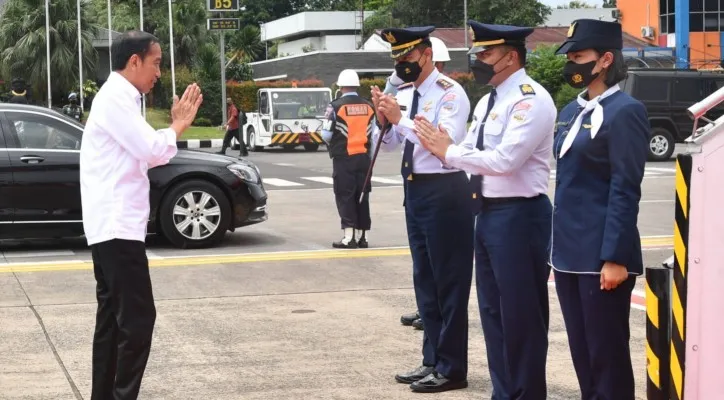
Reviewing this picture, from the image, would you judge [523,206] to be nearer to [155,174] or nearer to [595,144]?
[595,144]

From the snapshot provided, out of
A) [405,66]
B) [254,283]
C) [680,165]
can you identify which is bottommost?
[254,283]

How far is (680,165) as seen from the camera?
4.07 m

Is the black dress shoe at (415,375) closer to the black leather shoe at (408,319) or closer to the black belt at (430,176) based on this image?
the black belt at (430,176)

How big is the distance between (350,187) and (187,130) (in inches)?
1336

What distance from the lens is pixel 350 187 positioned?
12867 mm

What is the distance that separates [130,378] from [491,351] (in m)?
1.77

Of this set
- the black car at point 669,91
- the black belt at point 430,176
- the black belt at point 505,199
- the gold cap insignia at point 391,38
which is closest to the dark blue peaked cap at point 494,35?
the black belt at point 505,199

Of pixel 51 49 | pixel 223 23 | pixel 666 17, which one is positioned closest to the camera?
pixel 223 23

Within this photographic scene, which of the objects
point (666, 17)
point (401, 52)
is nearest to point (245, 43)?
point (666, 17)

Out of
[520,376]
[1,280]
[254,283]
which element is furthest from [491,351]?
[1,280]

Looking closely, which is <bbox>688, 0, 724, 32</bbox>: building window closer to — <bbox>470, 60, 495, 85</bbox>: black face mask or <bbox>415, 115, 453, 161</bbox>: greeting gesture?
<bbox>470, 60, 495, 85</bbox>: black face mask

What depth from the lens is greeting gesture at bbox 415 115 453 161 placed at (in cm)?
552

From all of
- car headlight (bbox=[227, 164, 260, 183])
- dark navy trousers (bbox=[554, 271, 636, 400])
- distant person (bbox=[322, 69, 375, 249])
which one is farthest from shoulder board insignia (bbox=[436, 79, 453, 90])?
car headlight (bbox=[227, 164, 260, 183])

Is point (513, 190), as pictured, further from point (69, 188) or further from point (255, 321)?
point (69, 188)
